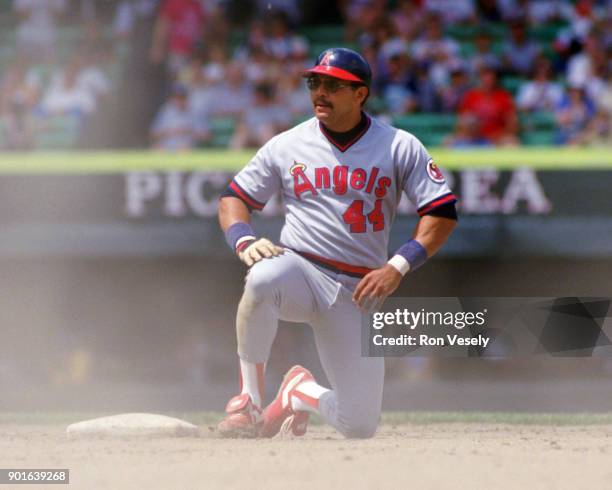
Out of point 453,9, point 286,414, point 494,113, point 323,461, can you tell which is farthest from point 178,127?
point 323,461

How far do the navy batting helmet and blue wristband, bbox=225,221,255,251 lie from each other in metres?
0.73

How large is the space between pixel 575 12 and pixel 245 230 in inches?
284

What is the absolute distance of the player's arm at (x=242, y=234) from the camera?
5301mm

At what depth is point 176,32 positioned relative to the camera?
1226 centimetres

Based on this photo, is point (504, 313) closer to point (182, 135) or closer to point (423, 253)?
point (423, 253)

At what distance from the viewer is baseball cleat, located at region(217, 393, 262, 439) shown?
5609 mm

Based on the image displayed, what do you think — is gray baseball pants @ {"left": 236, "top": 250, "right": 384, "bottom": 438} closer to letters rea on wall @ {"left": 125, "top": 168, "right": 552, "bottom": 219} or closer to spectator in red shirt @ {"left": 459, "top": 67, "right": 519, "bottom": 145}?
letters rea on wall @ {"left": 125, "top": 168, "right": 552, "bottom": 219}

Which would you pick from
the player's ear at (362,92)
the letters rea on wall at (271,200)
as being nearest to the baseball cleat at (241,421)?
the player's ear at (362,92)

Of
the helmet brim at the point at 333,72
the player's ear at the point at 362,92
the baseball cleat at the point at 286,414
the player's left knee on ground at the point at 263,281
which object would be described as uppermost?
the helmet brim at the point at 333,72

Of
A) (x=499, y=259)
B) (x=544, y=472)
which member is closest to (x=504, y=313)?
(x=544, y=472)

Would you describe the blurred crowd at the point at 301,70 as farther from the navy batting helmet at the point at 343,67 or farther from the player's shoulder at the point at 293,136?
the navy batting helmet at the point at 343,67

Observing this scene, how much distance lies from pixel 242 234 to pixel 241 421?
874 millimetres

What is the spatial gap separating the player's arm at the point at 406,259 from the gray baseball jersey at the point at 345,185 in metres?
0.07

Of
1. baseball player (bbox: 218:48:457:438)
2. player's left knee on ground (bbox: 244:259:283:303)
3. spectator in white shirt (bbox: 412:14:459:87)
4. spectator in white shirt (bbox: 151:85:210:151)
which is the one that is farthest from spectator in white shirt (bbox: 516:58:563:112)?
player's left knee on ground (bbox: 244:259:283:303)
